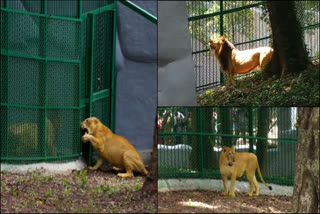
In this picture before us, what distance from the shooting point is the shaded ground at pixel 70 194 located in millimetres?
5020

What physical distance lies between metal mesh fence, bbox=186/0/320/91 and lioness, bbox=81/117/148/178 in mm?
3721

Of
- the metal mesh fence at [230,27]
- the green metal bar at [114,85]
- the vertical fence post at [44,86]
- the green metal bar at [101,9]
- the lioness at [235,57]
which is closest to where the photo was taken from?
the metal mesh fence at [230,27]

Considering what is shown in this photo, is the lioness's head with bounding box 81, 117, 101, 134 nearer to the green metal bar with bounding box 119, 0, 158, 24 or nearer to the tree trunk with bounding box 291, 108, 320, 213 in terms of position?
the green metal bar with bounding box 119, 0, 158, 24

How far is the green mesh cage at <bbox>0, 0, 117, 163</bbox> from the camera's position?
637 centimetres

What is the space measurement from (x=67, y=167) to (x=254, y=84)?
4061mm

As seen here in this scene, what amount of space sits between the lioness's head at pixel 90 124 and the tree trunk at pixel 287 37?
4.17 m

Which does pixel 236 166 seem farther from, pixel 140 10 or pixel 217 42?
pixel 140 10

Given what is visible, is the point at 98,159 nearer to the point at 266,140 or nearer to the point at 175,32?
the point at 266,140

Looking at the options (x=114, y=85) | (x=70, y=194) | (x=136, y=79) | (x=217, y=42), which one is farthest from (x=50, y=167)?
(x=217, y=42)

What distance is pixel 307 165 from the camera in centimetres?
370

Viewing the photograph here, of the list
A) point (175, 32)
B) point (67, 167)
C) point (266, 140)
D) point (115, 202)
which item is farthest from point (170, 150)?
point (67, 167)

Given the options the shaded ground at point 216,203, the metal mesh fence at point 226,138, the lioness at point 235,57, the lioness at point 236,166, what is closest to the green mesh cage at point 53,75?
the metal mesh fence at point 226,138

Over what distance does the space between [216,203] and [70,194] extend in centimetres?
215

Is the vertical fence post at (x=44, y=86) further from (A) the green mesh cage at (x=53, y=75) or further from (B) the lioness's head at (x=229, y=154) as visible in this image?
(B) the lioness's head at (x=229, y=154)
